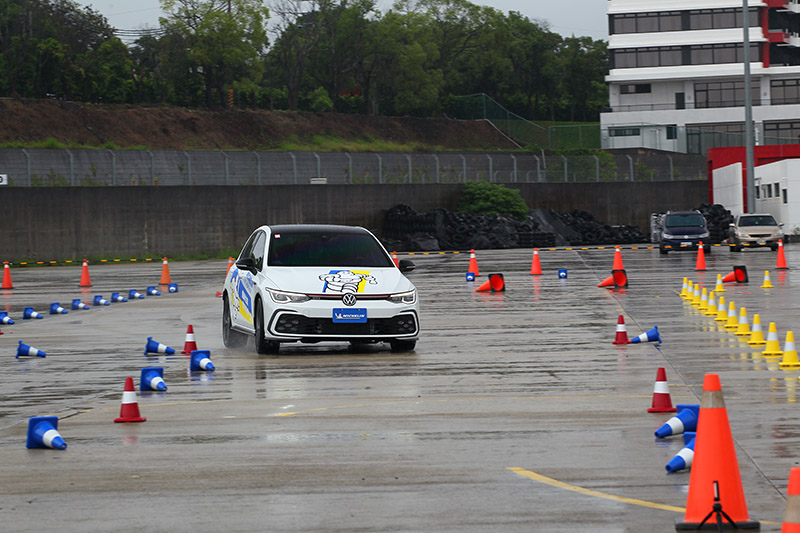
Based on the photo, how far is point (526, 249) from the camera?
180 ft

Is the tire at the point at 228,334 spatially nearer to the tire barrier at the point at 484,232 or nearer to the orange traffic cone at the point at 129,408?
the orange traffic cone at the point at 129,408

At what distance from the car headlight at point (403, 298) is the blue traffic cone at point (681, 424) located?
6.34m

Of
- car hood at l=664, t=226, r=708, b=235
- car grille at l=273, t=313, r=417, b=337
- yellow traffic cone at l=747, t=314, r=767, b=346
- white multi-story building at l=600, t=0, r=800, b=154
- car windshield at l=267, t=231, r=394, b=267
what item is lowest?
yellow traffic cone at l=747, t=314, r=767, b=346

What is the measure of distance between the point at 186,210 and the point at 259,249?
3882 cm

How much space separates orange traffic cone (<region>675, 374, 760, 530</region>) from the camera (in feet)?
19.6

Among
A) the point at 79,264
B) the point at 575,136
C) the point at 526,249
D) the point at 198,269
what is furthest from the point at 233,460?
the point at 575,136

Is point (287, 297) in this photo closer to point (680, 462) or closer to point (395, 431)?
point (395, 431)

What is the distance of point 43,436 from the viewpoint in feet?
28.1

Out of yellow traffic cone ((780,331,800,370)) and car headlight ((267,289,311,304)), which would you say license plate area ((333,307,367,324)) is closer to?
car headlight ((267,289,311,304))

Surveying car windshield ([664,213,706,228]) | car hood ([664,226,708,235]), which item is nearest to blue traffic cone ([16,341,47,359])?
car hood ([664,226,708,235])

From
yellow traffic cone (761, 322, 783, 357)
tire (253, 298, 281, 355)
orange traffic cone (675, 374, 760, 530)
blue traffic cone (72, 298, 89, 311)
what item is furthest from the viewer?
blue traffic cone (72, 298, 89, 311)

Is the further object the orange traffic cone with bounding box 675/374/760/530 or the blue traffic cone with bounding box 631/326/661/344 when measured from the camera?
the blue traffic cone with bounding box 631/326/661/344

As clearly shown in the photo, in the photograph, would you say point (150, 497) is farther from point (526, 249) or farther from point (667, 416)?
point (526, 249)

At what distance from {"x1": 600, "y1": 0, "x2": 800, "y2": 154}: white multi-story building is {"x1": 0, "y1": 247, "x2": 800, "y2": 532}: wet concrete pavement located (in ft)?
251
